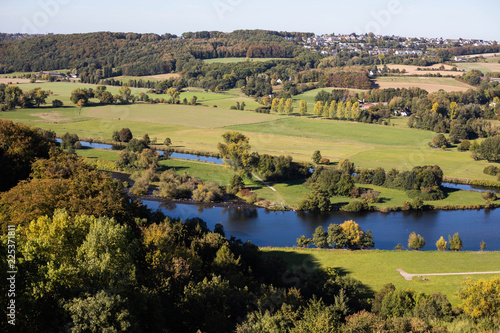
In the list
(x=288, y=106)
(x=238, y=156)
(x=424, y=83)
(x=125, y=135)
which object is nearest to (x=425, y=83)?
(x=424, y=83)

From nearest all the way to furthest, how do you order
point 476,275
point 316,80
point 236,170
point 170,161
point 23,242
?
point 23,242
point 476,275
point 236,170
point 170,161
point 316,80

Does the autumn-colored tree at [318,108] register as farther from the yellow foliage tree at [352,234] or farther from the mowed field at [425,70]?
the yellow foliage tree at [352,234]

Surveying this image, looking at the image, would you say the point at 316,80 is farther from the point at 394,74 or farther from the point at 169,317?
the point at 169,317

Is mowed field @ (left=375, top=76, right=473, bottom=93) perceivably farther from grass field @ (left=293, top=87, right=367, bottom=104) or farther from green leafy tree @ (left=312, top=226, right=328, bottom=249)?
green leafy tree @ (left=312, top=226, right=328, bottom=249)

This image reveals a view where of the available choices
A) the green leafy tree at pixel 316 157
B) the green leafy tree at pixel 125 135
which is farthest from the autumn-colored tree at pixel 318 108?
the green leafy tree at pixel 125 135

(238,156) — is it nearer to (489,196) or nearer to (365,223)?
(365,223)

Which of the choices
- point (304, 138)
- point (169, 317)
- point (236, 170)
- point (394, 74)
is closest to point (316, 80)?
point (394, 74)
